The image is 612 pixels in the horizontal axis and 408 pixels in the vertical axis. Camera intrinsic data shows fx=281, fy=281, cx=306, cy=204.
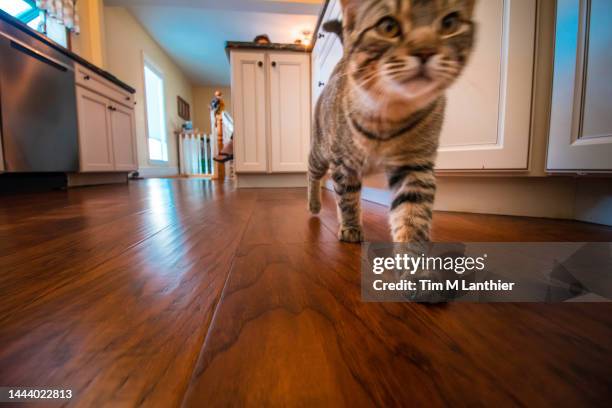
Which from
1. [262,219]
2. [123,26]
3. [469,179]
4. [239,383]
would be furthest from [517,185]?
[123,26]

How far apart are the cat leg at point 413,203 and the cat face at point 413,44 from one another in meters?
0.14

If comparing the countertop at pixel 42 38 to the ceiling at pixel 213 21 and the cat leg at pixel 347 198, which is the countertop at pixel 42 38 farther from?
the cat leg at pixel 347 198

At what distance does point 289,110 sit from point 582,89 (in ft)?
6.71

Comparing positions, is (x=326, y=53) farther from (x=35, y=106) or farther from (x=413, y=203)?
(x=35, y=106)

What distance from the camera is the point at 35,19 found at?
2.73 meters

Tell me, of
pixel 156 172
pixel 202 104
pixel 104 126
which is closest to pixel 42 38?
pixel 104 126

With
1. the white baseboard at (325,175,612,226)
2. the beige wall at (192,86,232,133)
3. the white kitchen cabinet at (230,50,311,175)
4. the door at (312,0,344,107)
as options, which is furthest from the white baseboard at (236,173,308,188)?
the beige wall at (192,86,232,133)

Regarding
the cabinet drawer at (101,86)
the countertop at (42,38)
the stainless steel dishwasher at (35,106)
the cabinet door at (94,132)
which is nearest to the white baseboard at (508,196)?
the stainless steel dishwasher at (35,106)

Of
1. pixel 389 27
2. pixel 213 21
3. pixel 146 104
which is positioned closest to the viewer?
pixel 389 27

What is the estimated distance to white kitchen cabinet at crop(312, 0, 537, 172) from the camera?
84 cm

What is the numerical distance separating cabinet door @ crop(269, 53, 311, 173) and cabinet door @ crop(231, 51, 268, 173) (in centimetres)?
9

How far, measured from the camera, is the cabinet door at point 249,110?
8.23 feet

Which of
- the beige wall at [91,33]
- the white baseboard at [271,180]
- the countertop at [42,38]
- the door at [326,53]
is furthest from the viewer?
the beige wall at [91,33]

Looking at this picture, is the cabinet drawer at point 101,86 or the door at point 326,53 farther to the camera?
the cabinet drawer at point 101,86
